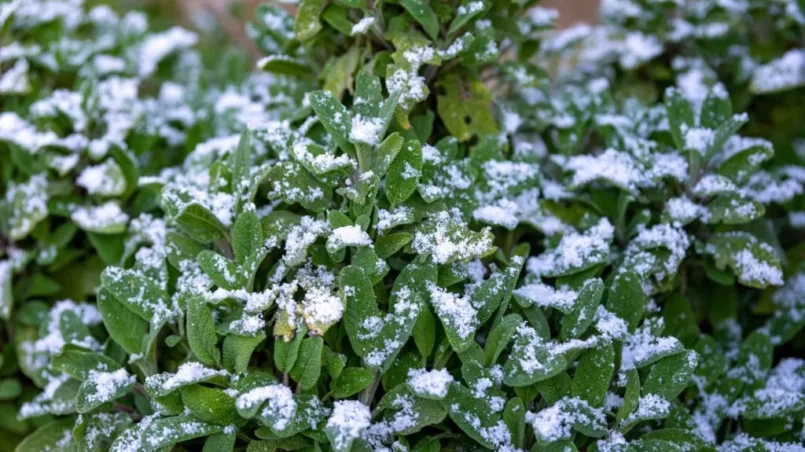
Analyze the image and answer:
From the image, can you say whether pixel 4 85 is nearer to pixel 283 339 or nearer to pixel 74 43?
pixel 74 43

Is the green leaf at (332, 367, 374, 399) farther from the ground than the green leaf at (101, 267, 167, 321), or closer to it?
closer to it

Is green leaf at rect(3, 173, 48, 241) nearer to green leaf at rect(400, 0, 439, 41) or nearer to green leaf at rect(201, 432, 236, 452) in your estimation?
green leaf at rect(201, 432, 236, 452)

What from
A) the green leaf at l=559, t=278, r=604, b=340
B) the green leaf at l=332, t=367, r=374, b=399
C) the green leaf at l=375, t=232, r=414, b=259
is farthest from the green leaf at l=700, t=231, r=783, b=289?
the green leaf at l=332, t=367, r=374, b=399

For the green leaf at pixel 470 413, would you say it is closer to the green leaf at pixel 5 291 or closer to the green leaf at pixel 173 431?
the green leaf at pixel 173 431

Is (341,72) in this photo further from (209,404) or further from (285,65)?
(209,404)

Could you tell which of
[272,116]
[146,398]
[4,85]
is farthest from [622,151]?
[4,85]

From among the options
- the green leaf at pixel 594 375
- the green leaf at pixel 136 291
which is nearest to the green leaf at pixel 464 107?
the green leaf at pixel 594 375
